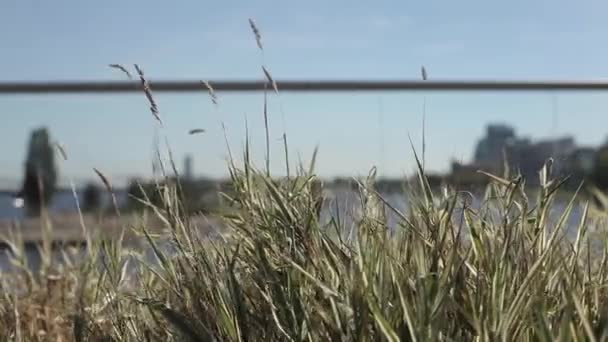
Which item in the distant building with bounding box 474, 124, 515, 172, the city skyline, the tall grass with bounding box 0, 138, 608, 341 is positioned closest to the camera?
the tall grass with bounding box 0, 138, 608, 341

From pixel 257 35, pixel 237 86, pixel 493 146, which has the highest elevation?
pixel 257 35

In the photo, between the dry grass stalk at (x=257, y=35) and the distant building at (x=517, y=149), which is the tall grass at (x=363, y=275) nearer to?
the dry grass stalk at (x=257, y=35)

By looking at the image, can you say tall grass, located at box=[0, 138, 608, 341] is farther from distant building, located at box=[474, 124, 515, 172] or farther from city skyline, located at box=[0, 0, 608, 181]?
city skyline, located at box=[0, 0, 608, 181]

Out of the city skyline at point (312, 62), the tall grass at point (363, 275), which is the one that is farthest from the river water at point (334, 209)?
the city skyline at point (312, 62)

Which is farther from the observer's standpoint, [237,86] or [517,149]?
[237,86]

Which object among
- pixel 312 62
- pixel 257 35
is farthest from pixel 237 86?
pixel 257 35

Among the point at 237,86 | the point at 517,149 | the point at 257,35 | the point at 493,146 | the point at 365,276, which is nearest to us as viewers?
the point at 365,276

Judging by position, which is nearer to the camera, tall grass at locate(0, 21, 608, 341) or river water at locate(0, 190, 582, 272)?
Answer: tall grass at locate(0, 21, 608, 341)

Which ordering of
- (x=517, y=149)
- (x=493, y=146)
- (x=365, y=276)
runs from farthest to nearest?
1. (x=493, y=146)
2. (x=517, y=149)
3. (x=365, y=276)

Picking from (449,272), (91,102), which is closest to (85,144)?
(91,102)

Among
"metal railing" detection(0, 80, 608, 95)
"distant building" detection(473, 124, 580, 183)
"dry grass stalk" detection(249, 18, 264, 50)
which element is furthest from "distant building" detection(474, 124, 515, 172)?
"dry grass stalk" detection(249, 18, 264, 50)

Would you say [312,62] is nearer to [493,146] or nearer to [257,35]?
[493,146]

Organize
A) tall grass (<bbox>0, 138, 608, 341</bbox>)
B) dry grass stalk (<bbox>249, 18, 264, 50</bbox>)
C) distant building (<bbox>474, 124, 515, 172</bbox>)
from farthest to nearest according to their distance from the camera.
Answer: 1. distant building (<bbox>474, 124, 515, 172</bbox>)
2. dry grass stalk (<bbox>249, 18, 264, 50</bbox>)
3. tall grass (<bbox>0, 138, 608, 341</bbox>)

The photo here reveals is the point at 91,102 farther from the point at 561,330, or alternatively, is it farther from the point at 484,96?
the point at 561,330
